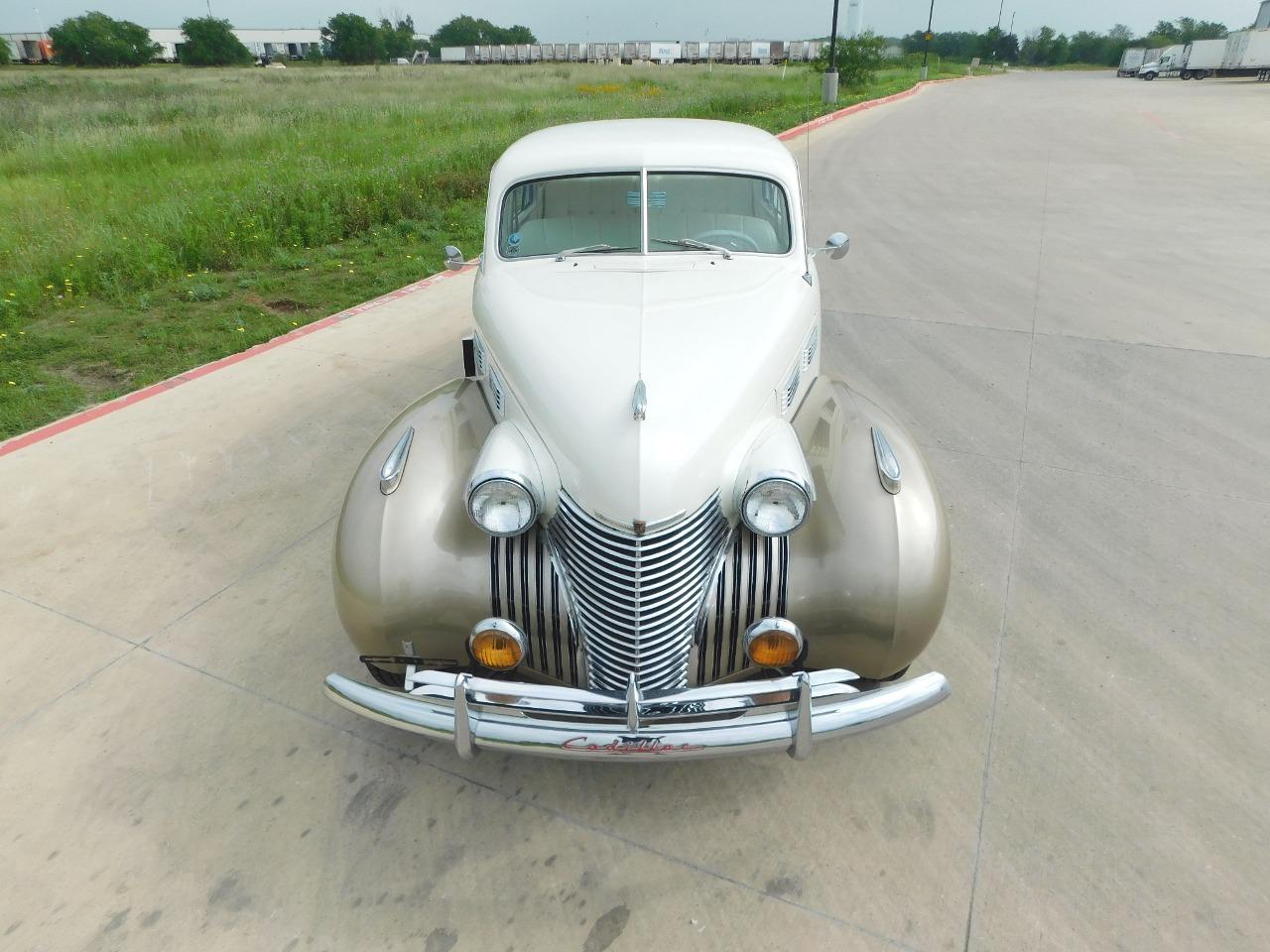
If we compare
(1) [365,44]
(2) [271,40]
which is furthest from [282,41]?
(1) [365,44]

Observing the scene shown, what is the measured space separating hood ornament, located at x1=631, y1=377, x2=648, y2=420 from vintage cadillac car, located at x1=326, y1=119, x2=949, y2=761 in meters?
0.01

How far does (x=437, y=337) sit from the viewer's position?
6.84 meters

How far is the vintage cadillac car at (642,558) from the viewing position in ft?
7.44

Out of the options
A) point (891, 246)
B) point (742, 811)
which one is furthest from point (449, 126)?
point (742, 811)

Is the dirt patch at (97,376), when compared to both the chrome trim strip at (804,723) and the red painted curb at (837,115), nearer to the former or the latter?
the chrome trim strip at (804,723)

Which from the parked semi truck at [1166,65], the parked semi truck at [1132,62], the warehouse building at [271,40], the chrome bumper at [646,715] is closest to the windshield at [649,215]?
the chrome bumper at [646,715]

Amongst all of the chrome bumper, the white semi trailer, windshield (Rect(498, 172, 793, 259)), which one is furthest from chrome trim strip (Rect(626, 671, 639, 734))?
the white semi trailer

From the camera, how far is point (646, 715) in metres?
2.23

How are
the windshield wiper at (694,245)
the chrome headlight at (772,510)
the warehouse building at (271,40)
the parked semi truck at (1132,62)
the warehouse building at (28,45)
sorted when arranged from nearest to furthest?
the chrome headlight at (772,510) → the windshield wiper at (694,245) → the parked semi truck at (1132,62) → the warehouse building at (28,45) → the warehouse building at (271,40)

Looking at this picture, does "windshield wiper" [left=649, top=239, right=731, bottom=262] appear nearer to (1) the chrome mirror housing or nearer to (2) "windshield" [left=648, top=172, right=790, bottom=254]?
(2) "windshield" [left=648, top=172, right=790, bottom=254]

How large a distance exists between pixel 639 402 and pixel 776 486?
1.65ft

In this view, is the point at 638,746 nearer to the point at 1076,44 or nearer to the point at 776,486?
the point at 776,486

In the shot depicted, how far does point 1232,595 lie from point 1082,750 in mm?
1443

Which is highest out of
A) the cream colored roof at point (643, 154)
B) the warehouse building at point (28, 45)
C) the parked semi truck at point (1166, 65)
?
the warehouse building at point (28, 45)
